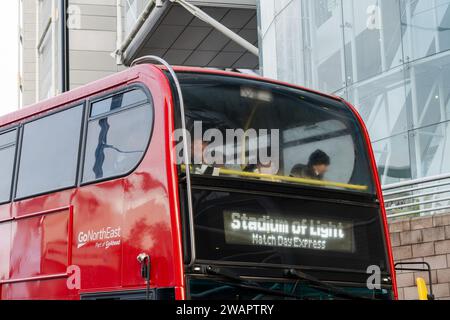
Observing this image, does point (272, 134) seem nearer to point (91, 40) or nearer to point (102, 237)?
point (102, 237)

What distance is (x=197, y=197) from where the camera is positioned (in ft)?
29.6

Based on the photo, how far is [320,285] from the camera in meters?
9.54

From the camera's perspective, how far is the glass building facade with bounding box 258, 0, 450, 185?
55.3 feet

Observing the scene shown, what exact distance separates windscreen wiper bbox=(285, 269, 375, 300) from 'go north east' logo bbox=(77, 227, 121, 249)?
5.35 ft

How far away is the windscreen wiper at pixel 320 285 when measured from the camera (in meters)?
9.38

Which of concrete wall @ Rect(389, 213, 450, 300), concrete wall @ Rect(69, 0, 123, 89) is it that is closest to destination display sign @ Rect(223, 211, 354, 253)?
concrete wall @ Rect(389, 213, 450, 300)

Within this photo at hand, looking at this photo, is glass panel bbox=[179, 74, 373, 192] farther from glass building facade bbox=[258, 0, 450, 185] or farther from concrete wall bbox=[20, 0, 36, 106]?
concrete wall bbox=[20, 0, 36, 106]

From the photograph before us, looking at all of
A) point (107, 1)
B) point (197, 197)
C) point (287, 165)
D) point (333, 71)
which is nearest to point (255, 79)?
point (287, 165)

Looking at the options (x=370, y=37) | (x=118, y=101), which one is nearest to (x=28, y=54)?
(x=370, y=37)

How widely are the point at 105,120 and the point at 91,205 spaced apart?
2.87 feet

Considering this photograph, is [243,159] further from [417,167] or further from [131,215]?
[417,167]

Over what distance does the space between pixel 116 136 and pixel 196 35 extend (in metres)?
22.3

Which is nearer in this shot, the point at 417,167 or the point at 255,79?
the point at 255,79

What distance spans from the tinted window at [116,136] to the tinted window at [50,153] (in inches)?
11.8
